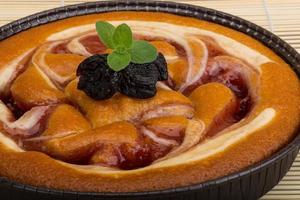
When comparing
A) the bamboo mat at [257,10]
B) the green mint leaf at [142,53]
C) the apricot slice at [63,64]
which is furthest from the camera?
the bamboo mat at [257,10]

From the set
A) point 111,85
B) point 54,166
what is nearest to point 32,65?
point 111,85

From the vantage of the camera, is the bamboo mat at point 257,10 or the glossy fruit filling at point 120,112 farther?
the bamboo mat at point 257,10

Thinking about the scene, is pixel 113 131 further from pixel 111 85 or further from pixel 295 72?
pixel 295 72

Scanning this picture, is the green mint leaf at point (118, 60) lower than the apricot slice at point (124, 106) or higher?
higher

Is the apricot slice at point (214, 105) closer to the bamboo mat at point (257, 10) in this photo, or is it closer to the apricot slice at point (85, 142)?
the apricot slice at point (85, 142)

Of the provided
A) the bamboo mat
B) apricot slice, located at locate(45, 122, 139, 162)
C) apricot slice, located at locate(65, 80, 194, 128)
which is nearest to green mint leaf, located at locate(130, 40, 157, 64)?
apricot slice, located at locate(65, 80, 194, 128)

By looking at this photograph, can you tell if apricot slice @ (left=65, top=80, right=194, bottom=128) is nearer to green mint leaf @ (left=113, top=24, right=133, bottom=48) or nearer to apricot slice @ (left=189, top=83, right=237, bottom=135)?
apricot slice @ (left=189, top=83, right=237, bottom=135)

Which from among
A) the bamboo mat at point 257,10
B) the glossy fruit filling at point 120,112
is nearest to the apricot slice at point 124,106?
the glossy fruit filling at point 120,112

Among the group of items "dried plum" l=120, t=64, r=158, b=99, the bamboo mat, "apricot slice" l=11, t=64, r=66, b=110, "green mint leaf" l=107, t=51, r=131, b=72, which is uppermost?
"green mint leaf" l=107, t=51, r=131, b=72
